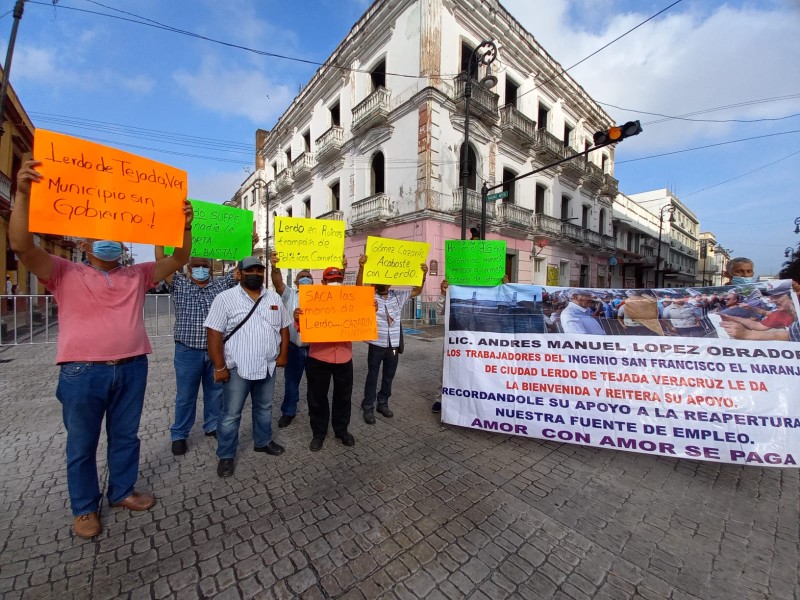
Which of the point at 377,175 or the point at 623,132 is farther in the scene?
the point at 377,175

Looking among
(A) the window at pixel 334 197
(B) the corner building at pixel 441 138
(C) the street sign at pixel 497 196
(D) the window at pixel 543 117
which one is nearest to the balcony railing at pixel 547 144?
(B) the corner building at pixel 441 138

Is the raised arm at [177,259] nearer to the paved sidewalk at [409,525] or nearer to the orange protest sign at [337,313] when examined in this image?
the orange protest sign at [337,313]

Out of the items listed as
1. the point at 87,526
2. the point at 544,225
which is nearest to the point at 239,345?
the point at 87,526

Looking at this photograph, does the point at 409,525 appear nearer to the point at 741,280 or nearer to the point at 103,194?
the point at 103,194

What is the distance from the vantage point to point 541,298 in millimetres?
3521

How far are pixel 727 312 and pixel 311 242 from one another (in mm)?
4238

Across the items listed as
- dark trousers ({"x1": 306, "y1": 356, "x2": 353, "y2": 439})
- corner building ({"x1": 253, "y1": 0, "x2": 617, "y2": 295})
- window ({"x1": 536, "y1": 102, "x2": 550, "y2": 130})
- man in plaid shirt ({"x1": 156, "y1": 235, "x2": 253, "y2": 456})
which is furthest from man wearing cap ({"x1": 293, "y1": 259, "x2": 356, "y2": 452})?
window ({"x1": 536, "y1": 102, "x2": 550, "y2": 130})

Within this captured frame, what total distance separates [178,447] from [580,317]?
163 inches

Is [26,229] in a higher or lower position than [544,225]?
lower

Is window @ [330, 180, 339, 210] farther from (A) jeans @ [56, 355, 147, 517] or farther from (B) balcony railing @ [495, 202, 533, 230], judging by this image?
(A) jeans @ [56, 355, 147, 517]

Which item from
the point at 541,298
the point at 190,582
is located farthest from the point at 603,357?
the point at 190,582

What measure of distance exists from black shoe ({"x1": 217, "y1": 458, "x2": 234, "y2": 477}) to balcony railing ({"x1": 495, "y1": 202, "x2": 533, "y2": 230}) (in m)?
14.4

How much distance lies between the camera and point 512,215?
15422mm

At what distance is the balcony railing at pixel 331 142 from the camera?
16.7 metres
